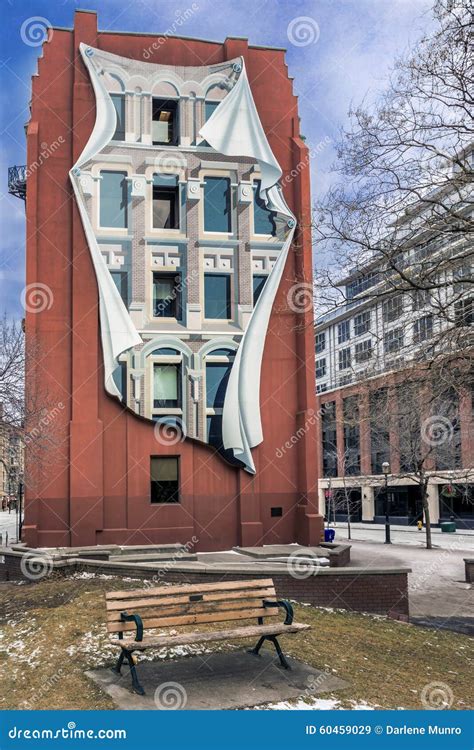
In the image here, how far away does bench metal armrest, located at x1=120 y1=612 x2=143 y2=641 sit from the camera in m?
8.55

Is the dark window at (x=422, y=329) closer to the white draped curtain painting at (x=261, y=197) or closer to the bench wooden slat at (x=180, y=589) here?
the bench wooden slat at (x=180, y=589)

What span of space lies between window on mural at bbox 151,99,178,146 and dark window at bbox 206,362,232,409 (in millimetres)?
8410

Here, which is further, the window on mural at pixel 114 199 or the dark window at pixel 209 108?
the dark window at pixel 209 108

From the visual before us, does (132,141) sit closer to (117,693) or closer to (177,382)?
(177,382)

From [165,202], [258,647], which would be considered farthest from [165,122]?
[258,647]

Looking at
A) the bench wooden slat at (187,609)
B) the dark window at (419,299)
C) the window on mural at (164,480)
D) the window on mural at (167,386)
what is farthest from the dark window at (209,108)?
the bench wooden slat at (187,609)

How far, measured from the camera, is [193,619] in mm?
9328

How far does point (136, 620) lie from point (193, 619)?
3.25 feet

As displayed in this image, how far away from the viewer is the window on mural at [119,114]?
25703 millimetres

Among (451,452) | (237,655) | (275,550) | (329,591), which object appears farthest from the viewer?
(451,452)

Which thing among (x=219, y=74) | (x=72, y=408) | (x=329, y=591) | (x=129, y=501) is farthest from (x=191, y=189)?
(x=329, y=591)

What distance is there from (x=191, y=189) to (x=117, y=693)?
801 inches

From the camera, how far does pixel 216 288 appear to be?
2569 centimetres

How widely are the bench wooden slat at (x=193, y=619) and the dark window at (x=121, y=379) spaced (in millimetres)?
15047
